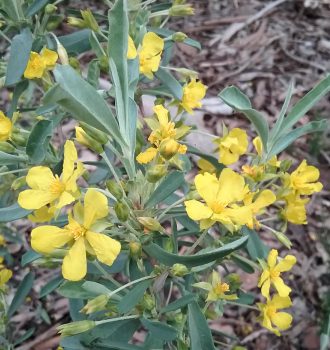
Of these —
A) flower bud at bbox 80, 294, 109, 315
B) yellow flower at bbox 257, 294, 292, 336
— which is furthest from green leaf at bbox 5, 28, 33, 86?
yellow flower at bbox 257, 294, 292, 336

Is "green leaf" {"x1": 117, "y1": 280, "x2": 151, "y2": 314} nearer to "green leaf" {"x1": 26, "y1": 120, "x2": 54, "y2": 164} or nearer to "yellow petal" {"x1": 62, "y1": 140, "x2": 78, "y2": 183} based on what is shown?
"yellow petal" {"x1": 62, "y1": 140, "x2": 78, "y2": 183}

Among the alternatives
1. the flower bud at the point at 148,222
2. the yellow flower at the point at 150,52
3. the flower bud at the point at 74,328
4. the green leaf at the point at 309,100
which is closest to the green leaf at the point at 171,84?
the yellow flower at the point at 150,52

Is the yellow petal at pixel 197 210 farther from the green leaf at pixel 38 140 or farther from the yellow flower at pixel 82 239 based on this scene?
the green leaf at pixel 38 140

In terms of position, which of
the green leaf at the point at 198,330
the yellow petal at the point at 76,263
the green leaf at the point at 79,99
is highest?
the green leaf at the point at 79,99

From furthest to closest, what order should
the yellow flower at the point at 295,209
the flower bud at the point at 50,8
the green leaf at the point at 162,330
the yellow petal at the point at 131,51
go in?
the flower bud at the point at 50,8, the yellow flower at the point at 295,209, the yellow petal at the point at 131,51, the green leaf at the point at 162,330

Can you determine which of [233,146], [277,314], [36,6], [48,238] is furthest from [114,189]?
[36,6]
